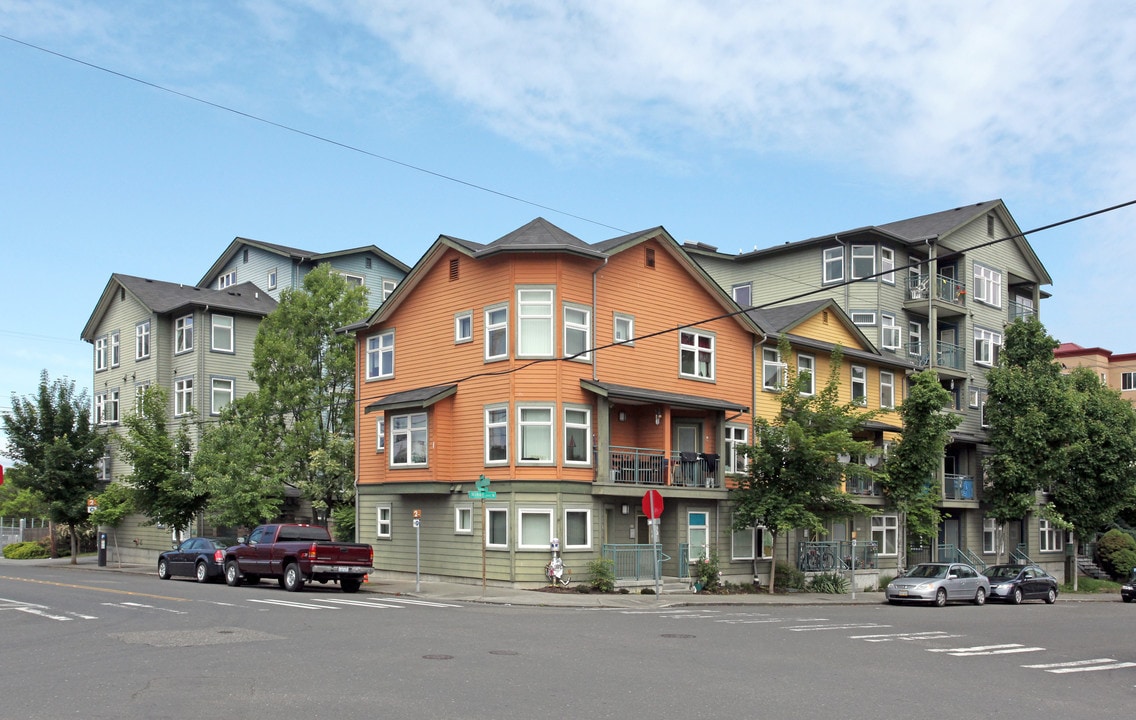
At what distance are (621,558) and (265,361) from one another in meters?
16.8

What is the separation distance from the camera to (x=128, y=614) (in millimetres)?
19359

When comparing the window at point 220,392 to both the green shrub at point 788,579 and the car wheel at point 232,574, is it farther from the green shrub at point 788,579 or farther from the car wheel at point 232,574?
the green shrub at point 788,579

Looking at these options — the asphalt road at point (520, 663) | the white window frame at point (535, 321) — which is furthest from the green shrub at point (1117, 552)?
the white window frame at point (535, 321)

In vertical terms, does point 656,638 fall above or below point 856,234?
below

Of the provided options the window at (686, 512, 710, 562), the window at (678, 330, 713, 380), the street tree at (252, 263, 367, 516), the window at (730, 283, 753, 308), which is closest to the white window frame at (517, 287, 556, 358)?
the window at (678, 330, 713, 380)

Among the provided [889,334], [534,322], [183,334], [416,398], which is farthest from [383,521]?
[889,334]

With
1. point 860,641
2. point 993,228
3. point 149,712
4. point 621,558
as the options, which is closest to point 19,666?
point 149,712

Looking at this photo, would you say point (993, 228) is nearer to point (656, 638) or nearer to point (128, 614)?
point (656, 638)

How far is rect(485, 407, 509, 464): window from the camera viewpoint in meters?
29.6

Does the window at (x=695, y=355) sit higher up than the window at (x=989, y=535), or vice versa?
the window at (x=695, y=355)

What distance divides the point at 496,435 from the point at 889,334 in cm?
2086

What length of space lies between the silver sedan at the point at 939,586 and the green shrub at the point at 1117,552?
22230mm

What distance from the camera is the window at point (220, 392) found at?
150 feet

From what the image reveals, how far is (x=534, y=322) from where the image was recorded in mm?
29969
